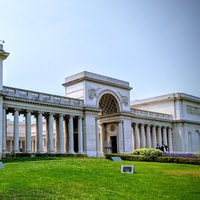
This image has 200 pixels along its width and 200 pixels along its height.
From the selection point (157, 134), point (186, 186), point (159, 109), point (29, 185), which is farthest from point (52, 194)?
point (159, 109)

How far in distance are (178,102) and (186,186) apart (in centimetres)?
4686

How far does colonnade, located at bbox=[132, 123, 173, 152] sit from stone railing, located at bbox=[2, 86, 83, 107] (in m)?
14.8

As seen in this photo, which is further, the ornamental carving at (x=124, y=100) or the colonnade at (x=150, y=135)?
the colonnade at (x=150, y=135)

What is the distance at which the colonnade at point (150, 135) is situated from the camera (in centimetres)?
5334

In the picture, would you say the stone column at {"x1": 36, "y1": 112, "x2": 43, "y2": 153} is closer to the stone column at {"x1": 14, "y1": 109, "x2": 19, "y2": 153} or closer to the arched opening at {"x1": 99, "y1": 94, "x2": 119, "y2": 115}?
the stone column at {"x1": 14, "y1": 109, "x2": 19, "y2": 153}

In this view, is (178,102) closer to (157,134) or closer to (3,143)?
(157,134)

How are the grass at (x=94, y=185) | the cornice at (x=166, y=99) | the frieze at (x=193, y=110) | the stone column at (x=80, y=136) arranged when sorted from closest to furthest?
the grass at (x=94, y=185) → the stone column at (x=80, y=136) → the cornice at (x=166, y=99) → the frieze at (x=193, y=110)

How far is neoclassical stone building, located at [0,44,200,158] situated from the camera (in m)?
35.7

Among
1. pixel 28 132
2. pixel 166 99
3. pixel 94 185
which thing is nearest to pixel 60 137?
pixel 28 132

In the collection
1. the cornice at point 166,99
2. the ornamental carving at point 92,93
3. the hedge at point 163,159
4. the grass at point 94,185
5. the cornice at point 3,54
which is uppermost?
the cornice at point 3,54

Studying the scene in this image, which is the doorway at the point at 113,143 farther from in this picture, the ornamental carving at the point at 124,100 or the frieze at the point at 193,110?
the frieze at the point at 193,110

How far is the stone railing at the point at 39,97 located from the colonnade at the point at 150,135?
48.4ft

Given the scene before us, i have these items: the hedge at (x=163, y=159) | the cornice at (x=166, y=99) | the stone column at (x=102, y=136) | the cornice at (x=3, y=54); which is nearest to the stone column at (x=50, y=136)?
the hedge at (x=163, y=159)

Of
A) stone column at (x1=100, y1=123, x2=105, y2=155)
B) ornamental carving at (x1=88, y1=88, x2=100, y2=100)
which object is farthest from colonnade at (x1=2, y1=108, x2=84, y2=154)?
stone column at (x1=100, y1=123, x2=105, y2=155)
